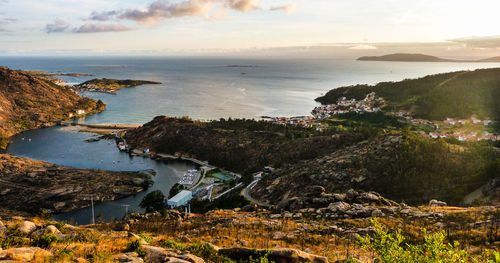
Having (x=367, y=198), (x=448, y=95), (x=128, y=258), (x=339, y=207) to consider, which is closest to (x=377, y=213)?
(x=339, y=207)

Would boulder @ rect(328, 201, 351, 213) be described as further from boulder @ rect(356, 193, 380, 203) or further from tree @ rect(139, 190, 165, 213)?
tree @ rect(139, 190, 165, 213)

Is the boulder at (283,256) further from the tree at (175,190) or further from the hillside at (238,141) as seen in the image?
the hillside at (238,141)

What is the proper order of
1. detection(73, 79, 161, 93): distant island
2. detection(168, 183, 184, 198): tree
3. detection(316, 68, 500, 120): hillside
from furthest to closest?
detection(73, 79, 161, 93): distant island → detection(316, 68, 500, 120): hillside → detection(168, 183, 184, 198): tree

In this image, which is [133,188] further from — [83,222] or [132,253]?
[132,253]

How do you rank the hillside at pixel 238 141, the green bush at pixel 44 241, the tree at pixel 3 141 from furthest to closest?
the tree at pixel 3 141 < the hillside at pixel 238 141 < the green bush at pixel 44 241

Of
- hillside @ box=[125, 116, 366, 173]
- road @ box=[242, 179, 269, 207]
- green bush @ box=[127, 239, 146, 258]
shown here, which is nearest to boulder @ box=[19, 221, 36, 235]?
green bush @ box=[127, 239, 146, 258]

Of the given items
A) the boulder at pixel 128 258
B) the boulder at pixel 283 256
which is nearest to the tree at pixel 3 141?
the boulder at pixel 128 258
